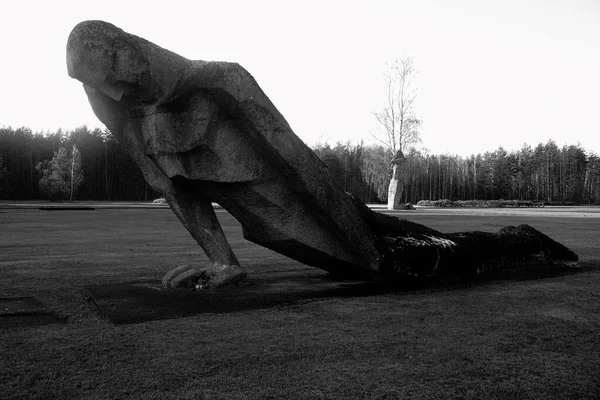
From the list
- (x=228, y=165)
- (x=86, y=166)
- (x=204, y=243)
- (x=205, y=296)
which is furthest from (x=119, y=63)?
(x=86, y=166)

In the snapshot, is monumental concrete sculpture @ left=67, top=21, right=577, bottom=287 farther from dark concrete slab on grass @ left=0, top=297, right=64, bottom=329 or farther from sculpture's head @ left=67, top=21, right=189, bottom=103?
dark concrete slab on grass @ left=0, top=297, right=64, bottom=329

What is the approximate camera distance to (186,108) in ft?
20.0

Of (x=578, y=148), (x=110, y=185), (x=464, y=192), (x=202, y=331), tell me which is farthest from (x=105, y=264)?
(x=578, y=148)

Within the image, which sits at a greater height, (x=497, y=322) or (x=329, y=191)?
(x=329, y=191)

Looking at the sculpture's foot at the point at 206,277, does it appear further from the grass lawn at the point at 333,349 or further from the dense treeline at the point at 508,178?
the dense treeline at the point at 508,178

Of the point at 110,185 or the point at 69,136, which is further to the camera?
the point at 69,136

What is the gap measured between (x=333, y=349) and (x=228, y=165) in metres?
2.89

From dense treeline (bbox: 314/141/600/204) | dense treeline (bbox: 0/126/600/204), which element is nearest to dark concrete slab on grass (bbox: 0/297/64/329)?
dense treeline (bbox: 0/126/600/204)

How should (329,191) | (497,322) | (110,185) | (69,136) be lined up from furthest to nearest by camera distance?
(69,136) → (110,185) → (329,191) → (497,322)

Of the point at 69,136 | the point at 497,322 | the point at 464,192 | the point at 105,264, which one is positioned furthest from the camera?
the point at 464,192

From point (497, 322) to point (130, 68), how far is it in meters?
4.69

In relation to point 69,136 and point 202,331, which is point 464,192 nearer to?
point 69,136

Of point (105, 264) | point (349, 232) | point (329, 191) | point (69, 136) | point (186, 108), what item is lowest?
point (105, 264)

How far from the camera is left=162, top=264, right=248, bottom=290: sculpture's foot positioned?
6.75m
